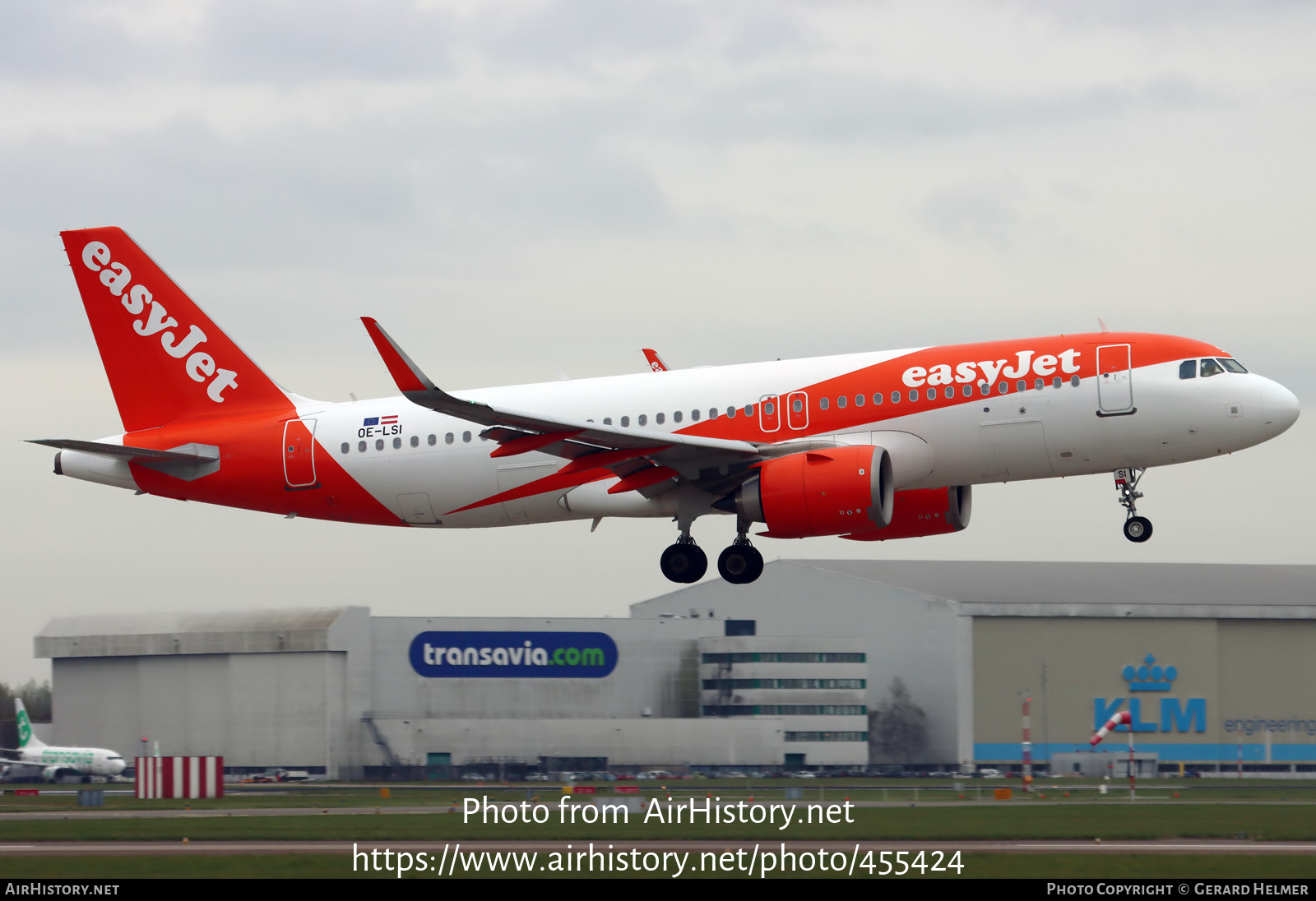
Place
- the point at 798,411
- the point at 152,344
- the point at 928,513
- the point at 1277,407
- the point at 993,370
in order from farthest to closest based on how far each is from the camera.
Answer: the point at 152,344
the point at 928,513
the point at 798,411
the point at 993,370
the point at 1277,407

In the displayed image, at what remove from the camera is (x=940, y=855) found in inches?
1395

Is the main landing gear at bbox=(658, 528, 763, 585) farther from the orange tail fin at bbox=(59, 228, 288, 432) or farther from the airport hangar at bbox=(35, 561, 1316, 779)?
the airport hangar at bbox=(35, 561, 1316, 779)

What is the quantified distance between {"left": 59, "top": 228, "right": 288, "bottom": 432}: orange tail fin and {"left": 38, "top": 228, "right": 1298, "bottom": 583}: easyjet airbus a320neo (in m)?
0.05

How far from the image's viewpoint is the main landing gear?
42.0 m

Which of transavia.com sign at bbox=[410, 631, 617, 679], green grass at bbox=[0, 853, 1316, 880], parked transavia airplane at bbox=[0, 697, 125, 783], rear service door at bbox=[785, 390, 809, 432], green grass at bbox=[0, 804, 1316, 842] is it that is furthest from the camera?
transavia.com sign at bbox=[410, 631, 617, 679]

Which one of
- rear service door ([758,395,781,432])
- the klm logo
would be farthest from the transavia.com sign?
rear service door ([758,395,781,432])

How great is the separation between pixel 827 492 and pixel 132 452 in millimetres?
19461

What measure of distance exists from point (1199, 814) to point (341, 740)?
186 ft

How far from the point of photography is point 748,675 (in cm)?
10112

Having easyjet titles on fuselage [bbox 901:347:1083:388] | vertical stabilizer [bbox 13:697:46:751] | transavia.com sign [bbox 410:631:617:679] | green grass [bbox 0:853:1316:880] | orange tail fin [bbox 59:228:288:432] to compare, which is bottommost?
vertical stabilizer [bbox 13:697:46:751]

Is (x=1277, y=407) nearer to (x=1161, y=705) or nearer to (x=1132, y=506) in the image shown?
(x=1132, y=506)

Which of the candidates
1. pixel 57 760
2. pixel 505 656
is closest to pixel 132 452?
pixel 57 760

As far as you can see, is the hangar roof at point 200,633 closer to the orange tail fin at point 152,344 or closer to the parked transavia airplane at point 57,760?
the parked transavia airplane at point 57,760

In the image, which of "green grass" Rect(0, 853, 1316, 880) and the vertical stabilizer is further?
the vertical stabilizer
